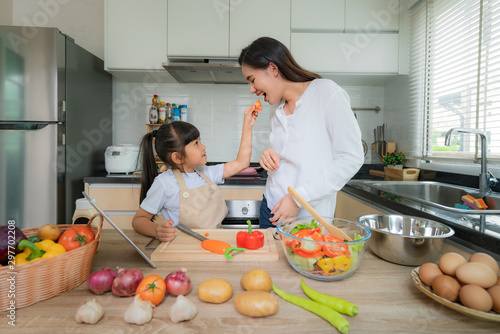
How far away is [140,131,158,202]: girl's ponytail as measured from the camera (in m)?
1.42

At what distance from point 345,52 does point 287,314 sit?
229cm

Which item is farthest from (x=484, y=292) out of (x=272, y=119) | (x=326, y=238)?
(x=272, y=119)

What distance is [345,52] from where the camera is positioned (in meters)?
2.43

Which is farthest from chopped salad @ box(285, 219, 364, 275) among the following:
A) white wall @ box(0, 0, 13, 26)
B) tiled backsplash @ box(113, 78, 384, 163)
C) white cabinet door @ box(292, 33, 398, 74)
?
white wall @ box(0, 0, 13, 26)

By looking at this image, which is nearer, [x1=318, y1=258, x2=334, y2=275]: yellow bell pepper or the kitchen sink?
[x1=318, y1=258, x2=334, y2=275]: yellow bell pepper

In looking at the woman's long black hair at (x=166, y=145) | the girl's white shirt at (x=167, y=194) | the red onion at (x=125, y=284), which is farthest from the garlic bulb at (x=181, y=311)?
the woman's long black hair at (x=166, y=145)

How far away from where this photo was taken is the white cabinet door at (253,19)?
7.82 feet

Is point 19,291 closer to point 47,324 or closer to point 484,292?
point 47,324

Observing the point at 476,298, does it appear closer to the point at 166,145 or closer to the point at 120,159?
the point at 166,145

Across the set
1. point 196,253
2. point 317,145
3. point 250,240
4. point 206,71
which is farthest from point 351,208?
point 206,71

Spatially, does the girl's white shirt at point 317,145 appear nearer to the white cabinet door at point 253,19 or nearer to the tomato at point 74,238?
the tomato at point 74,238

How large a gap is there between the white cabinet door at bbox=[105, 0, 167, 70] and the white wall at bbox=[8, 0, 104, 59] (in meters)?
0.45

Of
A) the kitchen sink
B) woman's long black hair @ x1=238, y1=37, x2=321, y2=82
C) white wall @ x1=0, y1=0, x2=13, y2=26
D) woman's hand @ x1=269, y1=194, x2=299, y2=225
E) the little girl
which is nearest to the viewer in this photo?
woman's hand @ x1=269, y1=194, x2=299, y2=225

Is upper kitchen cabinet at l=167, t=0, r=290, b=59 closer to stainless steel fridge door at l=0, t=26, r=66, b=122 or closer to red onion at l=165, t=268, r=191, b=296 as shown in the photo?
stainless steel fridge door at l=0, t=26, r=66, b=122
